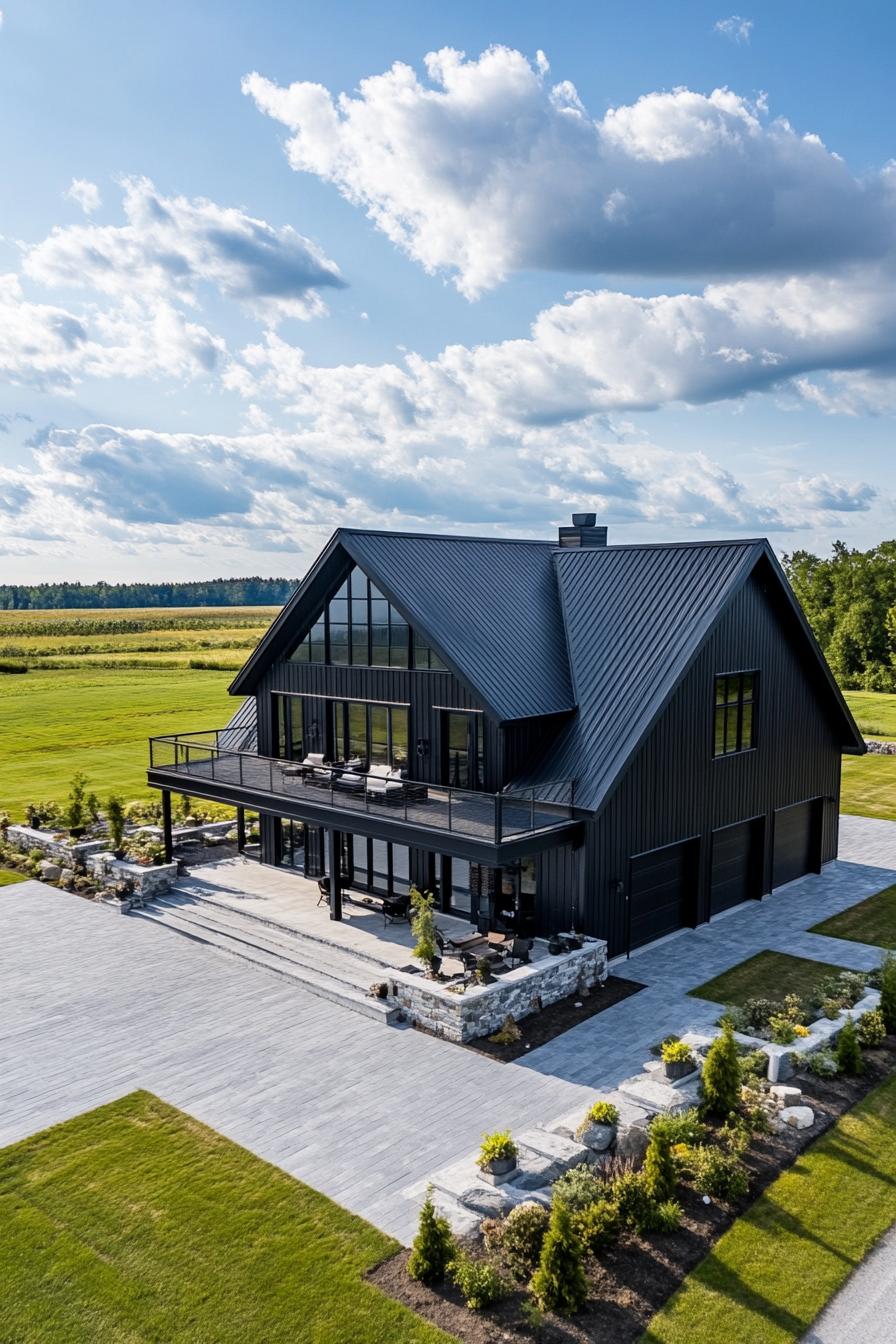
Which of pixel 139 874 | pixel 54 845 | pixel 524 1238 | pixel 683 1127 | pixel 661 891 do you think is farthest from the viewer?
pixel 54 845

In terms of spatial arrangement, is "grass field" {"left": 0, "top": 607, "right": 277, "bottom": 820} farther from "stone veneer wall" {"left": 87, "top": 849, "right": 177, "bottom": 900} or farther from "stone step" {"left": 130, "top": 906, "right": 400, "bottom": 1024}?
"stone step" {"left": 130, "top": 906, "right": 400, "bottom": 1024}

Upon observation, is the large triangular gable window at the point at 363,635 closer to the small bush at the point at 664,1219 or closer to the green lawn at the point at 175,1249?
the green lawn at the point at 175,1249

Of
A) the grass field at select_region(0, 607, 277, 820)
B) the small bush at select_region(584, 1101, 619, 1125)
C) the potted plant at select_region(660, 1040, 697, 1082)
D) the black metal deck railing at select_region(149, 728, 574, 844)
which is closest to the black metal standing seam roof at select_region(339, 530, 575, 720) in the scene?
the black metal deck railing at select_region(149, 728, 574, 844)

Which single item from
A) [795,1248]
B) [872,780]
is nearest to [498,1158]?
[795,1248]

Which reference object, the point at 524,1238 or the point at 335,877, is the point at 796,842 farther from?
the point at 524,1238

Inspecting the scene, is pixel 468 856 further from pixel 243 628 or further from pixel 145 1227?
pixel 243 628
